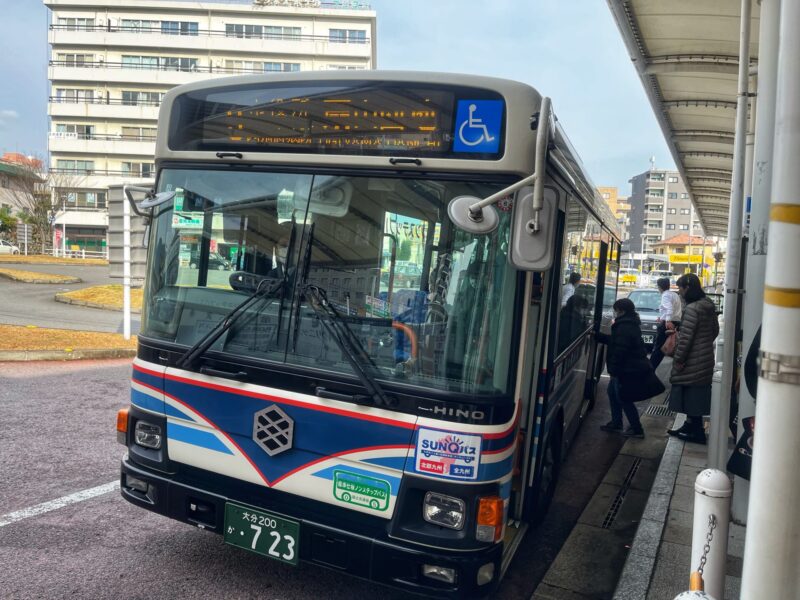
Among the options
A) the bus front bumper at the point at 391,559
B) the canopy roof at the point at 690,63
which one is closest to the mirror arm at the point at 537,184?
the bus front bumper at the point at 391,559

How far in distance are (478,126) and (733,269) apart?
3228 millimetres

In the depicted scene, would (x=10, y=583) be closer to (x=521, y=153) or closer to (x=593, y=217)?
(x=521, y=153)

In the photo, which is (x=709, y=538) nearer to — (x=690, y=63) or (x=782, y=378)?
(x=782, y=378)

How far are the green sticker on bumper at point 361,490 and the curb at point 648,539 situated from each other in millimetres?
1784

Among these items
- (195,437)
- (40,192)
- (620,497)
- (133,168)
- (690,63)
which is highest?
(133,168)

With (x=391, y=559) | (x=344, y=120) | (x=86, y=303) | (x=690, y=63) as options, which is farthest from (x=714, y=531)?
(x=86, y=303)

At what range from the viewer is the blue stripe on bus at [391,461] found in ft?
10.8

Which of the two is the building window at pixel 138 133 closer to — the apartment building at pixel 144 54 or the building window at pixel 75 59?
the apartment building at pixel 144 54

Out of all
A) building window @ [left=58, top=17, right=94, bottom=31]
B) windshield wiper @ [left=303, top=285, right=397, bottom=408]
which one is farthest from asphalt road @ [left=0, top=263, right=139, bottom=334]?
building window @ [left=58, top=17, right=94, bottom=31]

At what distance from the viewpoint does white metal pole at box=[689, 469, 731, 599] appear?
286 cm

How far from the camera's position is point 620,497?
625 centimetres

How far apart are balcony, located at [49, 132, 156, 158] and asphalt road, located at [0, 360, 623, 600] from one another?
5520 cm

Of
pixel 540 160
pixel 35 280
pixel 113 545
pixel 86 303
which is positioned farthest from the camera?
pixel 35 280

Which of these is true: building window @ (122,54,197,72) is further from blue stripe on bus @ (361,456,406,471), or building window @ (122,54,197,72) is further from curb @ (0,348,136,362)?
blue stripe on bus @ (361,456,406,471)
